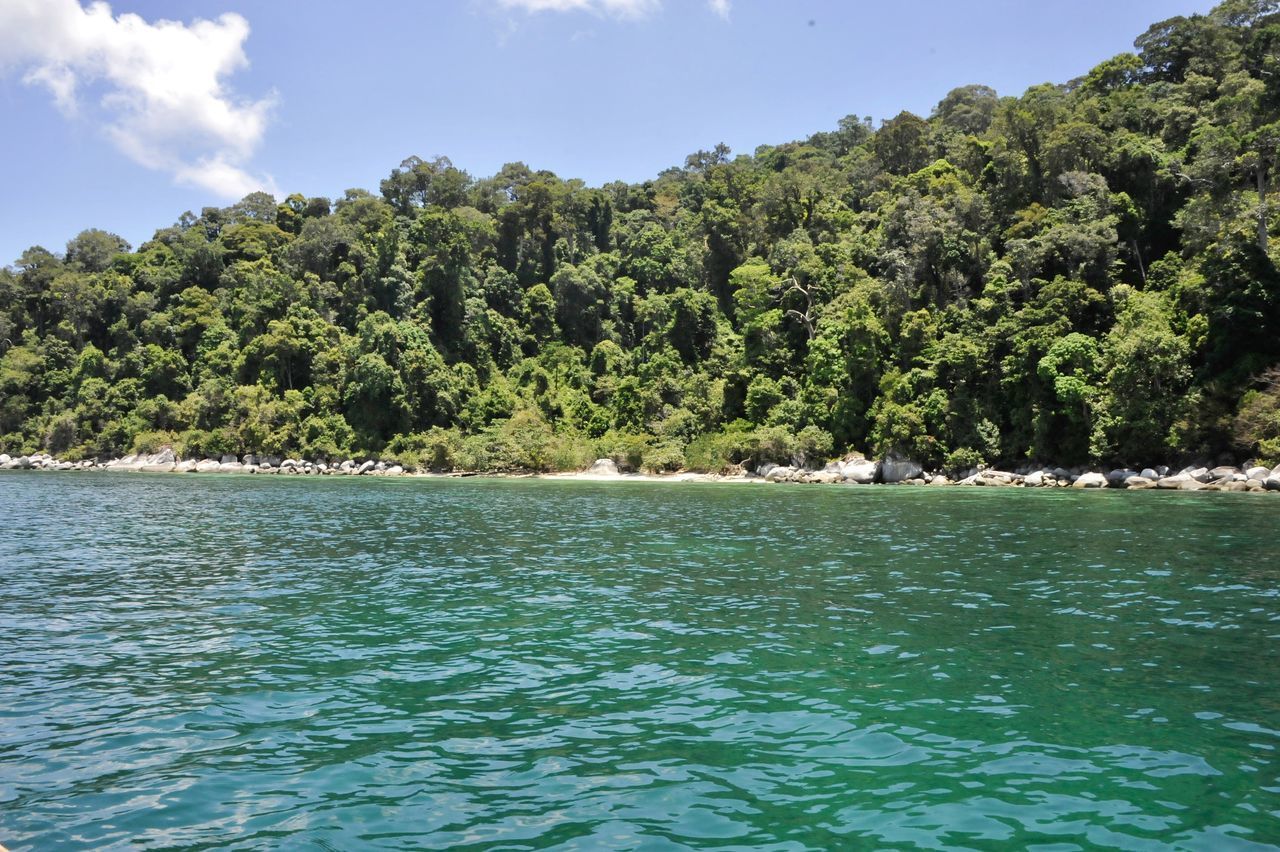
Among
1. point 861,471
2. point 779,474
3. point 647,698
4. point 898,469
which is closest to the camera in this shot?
point 647,698

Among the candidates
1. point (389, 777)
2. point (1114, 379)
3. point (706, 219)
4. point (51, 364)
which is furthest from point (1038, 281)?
point (51, 364)

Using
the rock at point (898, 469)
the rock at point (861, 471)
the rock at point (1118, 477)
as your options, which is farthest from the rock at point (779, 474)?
the rock at point (1118, 477)

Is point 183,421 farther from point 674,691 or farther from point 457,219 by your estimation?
point 674,691

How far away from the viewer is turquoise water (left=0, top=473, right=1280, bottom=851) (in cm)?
566

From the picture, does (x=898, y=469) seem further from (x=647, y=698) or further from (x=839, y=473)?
(x=647, y=698)

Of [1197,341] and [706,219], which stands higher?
[706,219]

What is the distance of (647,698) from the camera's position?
8.34 meters

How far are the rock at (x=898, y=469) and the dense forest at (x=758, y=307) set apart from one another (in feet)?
2.90

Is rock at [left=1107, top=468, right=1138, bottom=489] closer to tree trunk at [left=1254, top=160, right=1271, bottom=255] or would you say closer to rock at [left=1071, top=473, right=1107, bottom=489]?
rock at [left=1071, top=473, right=1107, bottom=489]

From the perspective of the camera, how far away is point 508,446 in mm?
59781

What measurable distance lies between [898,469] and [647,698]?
4026 centimetres

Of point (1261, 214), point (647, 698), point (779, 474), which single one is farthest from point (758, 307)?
point (647, 698)

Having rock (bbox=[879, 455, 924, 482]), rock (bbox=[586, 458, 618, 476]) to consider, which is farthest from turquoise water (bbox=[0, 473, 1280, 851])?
rock (bbox=[586, 458, 618, 476])

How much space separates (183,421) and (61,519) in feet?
159
